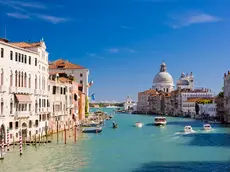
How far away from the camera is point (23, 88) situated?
24281mm

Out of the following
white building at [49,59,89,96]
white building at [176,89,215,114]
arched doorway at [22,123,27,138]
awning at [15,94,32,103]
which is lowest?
arched doorway at [22,123,27,138]

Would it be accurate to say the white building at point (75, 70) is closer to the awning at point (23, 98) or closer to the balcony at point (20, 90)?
the balcony at point (20, 90)

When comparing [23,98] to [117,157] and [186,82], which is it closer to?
[117,157]

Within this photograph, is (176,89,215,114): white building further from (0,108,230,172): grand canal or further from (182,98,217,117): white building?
(0,108,230,172): grand canal

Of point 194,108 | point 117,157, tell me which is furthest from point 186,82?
point 117,157

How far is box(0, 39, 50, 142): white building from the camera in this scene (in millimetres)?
22281

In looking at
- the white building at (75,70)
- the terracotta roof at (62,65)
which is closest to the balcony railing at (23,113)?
the terracotta roof at (62,65)

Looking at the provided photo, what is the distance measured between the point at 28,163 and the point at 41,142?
617 cm

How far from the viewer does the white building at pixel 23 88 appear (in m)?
22.3

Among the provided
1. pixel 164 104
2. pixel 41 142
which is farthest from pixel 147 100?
pixel 41 142

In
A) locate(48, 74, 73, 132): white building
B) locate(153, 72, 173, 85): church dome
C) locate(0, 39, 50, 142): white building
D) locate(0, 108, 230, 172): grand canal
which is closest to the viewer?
locate(0, 108, 230, 172): grand canal

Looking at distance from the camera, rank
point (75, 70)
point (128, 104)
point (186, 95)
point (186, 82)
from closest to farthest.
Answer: point (75, 70), point (186, 95), point (186, 82), point (128, 104)

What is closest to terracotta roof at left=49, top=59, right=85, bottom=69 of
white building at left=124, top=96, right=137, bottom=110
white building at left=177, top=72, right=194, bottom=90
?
white building at left=177, top=72, right=194, bottom=90

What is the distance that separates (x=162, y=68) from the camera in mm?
126188
